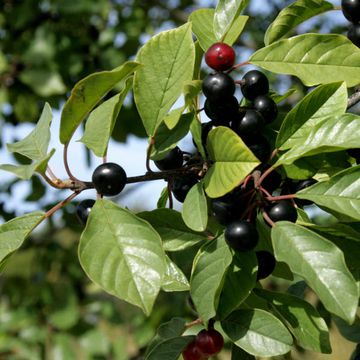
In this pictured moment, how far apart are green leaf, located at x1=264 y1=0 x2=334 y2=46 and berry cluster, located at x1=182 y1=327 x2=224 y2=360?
0.47m

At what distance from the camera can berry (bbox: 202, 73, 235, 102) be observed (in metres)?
0.95

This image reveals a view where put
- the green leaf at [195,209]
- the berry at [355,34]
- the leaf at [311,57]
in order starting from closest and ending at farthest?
the green leaf at [195,209] < the leaf at [311,57] < the berry at [355,34]

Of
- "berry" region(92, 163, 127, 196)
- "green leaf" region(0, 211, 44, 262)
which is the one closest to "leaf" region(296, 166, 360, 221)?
"berry" region(92, 163, 127, 196)

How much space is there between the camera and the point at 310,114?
0.99 meters

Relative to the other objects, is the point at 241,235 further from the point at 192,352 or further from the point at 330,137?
the point at 192,352

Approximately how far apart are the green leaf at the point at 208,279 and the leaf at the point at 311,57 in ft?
0.93

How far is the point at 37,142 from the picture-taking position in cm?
102

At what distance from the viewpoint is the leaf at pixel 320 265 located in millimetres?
790

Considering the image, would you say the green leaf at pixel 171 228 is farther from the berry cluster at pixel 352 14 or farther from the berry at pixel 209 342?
the berry cluster at pixel 352 14

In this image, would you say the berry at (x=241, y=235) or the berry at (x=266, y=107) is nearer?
the berry at (x=241, y=235)

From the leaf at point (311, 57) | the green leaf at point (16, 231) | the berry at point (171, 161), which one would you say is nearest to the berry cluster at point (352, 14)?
the leaf at point (311, 57)

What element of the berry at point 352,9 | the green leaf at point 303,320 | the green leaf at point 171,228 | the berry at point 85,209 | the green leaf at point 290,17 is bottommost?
the green leaf at point 303,320

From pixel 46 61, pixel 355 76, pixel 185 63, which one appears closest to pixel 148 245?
pixel 185 63

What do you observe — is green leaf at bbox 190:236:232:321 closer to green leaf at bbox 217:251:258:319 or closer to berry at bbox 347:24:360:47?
green leaf at bbox 217:251:258:319
